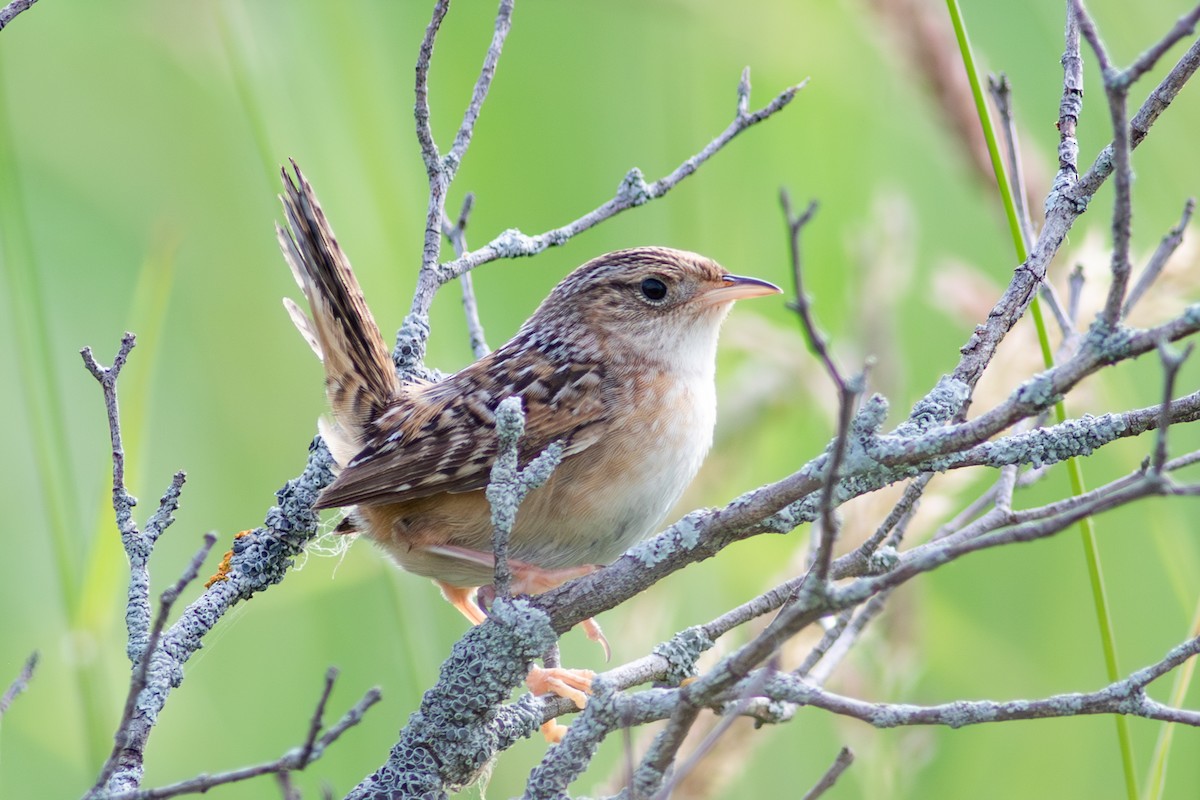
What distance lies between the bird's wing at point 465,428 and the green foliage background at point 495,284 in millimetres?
285

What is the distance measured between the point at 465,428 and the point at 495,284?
1.61 meters

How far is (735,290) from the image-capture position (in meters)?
3.04

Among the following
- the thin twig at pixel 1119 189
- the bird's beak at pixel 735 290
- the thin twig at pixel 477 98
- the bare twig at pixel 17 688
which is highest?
the bird's beak at pixel 735 290

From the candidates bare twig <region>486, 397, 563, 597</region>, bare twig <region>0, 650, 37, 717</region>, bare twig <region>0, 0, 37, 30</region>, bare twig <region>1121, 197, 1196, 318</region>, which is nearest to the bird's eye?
bare twig <region>1121, 197, 1196, 318</region>

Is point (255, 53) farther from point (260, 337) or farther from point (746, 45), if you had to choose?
point (746, 45)

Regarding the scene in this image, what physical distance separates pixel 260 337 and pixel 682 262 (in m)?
1.70

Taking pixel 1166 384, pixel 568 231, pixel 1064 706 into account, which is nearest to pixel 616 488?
pixel 568 231

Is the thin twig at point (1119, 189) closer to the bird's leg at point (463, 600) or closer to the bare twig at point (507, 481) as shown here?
the bare twig at point (507, 481)

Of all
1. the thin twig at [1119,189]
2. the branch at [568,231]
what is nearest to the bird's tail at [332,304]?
the branch at [568,231]

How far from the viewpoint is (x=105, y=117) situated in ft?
14.3

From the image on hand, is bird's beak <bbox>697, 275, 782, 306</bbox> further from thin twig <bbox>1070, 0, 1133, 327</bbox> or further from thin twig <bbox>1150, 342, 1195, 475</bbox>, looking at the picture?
thin twig <bbox>1150, 342, 1195, 475</bbox>

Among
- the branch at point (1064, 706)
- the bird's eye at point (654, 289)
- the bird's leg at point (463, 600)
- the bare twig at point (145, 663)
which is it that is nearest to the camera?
the bare twig at point (145, 663)

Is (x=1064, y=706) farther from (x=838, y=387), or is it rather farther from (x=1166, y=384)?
(x=838, y=387)

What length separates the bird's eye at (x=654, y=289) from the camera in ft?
10.3
